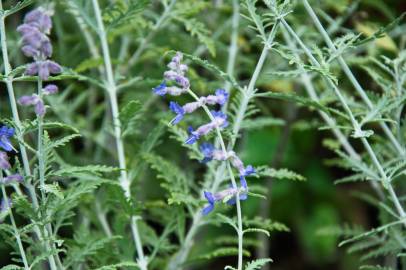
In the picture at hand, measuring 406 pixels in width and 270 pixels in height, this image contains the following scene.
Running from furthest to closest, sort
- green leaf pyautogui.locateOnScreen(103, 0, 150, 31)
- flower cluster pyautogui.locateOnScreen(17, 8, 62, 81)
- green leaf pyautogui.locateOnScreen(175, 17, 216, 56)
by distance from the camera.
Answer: green leaf pyautogui.locateOnScreen(175, 17, 216, 56)
green leaf pyautogui.locateOnScreen(103, 0, 150, 31)
flower cluster pyautogui.locateOnScreen(17, 8, 62, 81)

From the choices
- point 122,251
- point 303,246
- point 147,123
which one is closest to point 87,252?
point 122,251

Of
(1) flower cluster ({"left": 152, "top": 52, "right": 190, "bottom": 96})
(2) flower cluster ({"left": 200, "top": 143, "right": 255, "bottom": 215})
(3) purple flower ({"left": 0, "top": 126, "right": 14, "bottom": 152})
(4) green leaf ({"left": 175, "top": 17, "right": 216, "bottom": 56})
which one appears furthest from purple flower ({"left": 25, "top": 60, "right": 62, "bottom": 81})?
(4) green leaf ({"left": 175, "top": 17, "right": 216, "bottom": 56})

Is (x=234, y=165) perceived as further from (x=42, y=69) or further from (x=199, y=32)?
(x=199, y=32)

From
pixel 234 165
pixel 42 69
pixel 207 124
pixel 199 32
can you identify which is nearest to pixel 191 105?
pixel 207 124

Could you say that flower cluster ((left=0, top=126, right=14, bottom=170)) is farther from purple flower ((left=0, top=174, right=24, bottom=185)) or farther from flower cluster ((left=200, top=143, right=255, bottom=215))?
flower cluster ((left=200, top=143, right=255, bottom=215))

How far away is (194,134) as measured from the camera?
167cm

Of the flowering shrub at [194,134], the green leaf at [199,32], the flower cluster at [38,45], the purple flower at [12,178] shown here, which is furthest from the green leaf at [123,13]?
the purple flower at [12,178]

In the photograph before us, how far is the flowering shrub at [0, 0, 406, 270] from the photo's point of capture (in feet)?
5.71

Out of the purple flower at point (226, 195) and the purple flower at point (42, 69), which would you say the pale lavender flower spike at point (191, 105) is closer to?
the purple flower at point (226, 195)

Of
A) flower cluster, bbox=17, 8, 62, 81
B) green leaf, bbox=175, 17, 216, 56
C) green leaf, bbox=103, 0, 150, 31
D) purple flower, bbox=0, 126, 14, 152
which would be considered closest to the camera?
flower cluster, bbox=17, 8, 62, 81

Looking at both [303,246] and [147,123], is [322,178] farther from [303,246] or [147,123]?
[147,123]

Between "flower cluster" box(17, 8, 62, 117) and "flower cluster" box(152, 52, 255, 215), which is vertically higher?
"flower cluster" box(17, 8, 62, 117)

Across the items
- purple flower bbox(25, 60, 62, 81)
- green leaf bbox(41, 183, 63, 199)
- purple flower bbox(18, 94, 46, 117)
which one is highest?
purple flower bbox(25, 60, 62, 81)

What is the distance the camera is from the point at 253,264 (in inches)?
66.3
